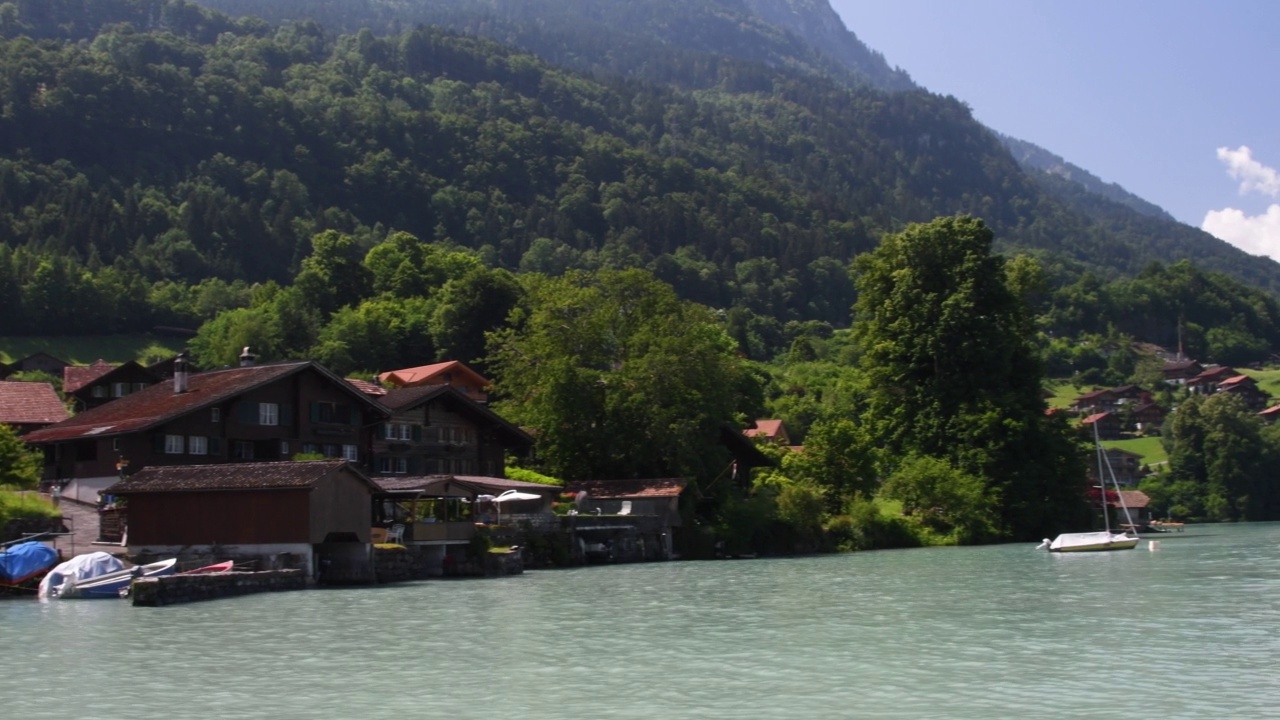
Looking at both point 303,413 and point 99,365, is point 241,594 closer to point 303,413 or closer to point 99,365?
point 303,413

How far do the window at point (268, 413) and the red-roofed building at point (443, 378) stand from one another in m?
35.0

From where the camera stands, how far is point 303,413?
2475 inches

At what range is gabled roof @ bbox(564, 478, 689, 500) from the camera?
6838 cm

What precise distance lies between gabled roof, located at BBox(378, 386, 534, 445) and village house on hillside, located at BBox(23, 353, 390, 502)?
8.16ft

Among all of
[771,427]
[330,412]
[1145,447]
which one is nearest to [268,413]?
[330,412]

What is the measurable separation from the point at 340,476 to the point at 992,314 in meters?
47.9

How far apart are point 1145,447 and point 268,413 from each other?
391ft

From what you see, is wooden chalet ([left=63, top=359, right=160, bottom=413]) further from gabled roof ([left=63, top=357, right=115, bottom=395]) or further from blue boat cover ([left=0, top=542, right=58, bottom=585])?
blue boat cover ([left=0, top=542, right=58, bottom=585])

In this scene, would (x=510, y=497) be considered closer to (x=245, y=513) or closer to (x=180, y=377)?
(x=180, y=377)

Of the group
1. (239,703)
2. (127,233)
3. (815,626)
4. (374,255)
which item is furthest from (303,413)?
(127,233)

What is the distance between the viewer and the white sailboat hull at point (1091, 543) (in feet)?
229

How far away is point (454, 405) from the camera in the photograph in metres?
71.5

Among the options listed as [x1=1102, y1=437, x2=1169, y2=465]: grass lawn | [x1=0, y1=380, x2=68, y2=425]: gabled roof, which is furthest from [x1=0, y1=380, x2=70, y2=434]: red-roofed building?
[x1=1102, y1=437, x2=1169, y2=465]: grass lawn

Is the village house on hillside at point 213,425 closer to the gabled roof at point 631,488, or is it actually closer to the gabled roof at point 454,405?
the gabled roof at point 454,405
